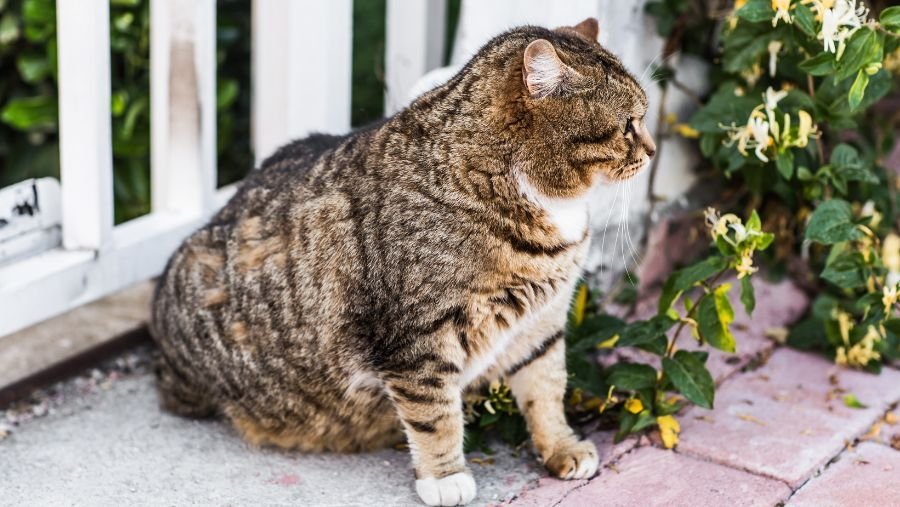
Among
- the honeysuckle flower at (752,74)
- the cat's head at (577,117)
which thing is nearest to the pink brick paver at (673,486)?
the cat's head at (577,117)

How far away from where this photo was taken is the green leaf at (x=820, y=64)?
298cm

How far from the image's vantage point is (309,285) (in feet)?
9.37

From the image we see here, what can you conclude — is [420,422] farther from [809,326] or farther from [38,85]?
[38,85]

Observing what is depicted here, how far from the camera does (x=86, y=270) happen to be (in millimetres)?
3314

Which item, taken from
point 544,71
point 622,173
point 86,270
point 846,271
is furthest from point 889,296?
point 86,270

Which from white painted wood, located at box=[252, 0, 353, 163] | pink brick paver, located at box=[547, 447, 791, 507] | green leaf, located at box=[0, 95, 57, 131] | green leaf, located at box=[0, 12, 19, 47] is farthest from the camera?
green leaf, located at box=[0, 12, 19, 47]

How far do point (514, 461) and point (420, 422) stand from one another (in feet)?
1.22

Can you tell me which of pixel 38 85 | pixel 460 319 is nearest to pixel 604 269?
pixel 460 319

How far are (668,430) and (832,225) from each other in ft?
2.12

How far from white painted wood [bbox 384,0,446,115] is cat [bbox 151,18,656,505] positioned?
3.18 ft

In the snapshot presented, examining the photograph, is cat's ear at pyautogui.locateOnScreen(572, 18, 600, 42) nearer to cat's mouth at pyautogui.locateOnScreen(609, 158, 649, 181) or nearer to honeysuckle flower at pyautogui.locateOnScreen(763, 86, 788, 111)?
cat's mouth at pyautogui.locateOnScreen(609, 158, 649, 181)

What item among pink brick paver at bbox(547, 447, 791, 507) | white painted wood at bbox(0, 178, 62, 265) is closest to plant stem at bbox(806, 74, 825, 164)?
pink brick paver at bbox(547, 447, 791, 507)

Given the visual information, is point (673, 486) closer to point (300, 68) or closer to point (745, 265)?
point (745, 265)

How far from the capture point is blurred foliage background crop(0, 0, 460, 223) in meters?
4.17
